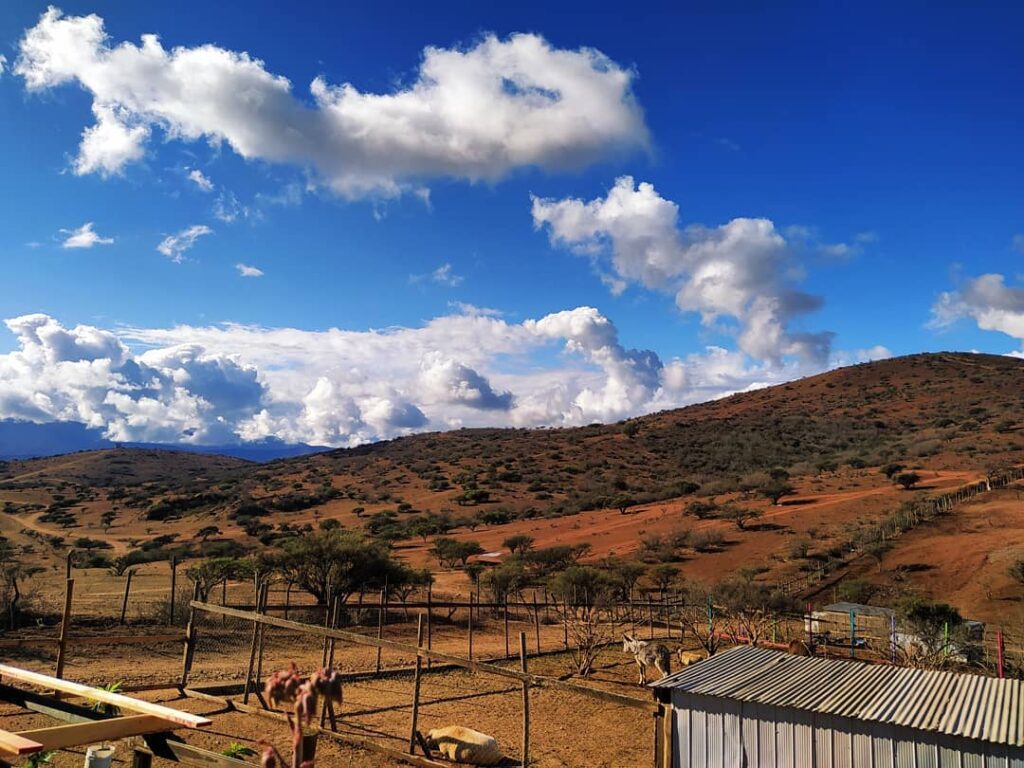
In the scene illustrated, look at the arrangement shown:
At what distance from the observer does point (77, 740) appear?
4332mm

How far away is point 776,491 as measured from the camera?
51688mm

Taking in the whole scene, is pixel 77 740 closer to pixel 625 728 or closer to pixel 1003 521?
pixel 625 728

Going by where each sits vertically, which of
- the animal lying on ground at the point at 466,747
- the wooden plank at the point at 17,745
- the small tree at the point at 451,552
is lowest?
the animal lying on ground at the point at 466,747

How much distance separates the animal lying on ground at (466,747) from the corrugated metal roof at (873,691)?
Answer: 3.63 metres

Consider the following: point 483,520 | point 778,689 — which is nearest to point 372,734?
point 778,689

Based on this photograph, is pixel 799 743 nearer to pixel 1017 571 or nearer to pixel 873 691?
pixel 873 691

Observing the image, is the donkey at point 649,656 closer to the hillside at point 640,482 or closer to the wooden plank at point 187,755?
the wooden plank at point 187,755

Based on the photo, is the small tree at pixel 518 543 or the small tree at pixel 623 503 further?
the small tree at pixel 623 503

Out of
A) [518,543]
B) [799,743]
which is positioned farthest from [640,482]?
[799,743]

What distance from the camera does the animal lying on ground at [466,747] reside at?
11508 mm

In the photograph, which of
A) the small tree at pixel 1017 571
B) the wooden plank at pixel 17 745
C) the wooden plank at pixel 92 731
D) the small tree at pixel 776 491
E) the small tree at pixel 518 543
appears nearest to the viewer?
the wooden plank at pixel 17 745

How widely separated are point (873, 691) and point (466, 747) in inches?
250

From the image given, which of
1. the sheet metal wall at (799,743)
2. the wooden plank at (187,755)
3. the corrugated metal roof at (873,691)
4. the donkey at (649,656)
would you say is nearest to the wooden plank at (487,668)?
the corrugated metal roof at (873,691)

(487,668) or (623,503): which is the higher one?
(623,503)
